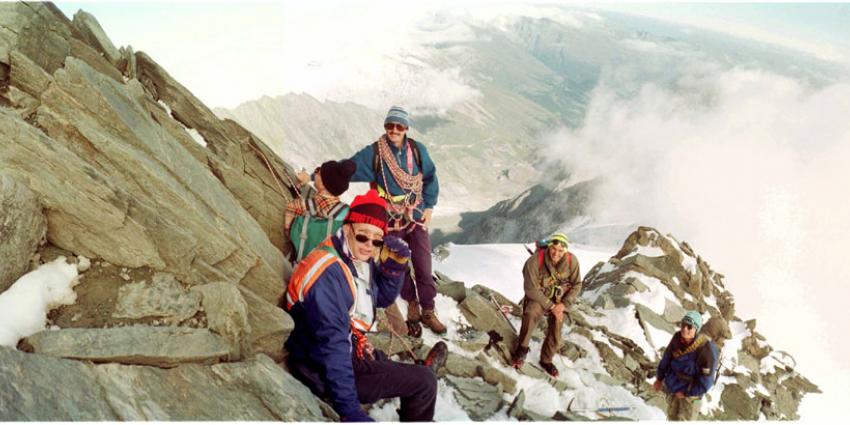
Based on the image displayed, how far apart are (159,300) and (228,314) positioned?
85 centimetres

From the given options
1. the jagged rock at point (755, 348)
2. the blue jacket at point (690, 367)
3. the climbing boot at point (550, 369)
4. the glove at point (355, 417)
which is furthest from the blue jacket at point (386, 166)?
the jagged rock at point (755, 348)

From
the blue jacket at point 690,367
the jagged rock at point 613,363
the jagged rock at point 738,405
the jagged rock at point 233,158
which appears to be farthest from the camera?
the jagged rock at point 738,405

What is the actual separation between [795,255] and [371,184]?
22250cm

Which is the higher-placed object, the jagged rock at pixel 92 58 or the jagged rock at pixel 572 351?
the jagged rock at pixel 92 58

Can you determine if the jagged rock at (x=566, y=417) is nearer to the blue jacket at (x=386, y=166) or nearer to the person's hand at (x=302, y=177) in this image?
the blue jacket at (x=386, y=166)

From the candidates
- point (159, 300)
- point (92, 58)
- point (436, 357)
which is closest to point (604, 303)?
point (436, 357)

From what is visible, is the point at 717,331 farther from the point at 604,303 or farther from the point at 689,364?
the point at 689,364

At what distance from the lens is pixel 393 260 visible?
22.8 ft

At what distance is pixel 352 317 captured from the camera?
22.2 ft

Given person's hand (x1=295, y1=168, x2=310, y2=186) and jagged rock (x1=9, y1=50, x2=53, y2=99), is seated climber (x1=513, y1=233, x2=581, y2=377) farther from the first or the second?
jagged rock (x1=9, y1=50, x2=53, y2=99)

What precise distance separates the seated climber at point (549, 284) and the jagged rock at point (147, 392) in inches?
309

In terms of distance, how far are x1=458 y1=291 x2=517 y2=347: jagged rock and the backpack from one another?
700cm

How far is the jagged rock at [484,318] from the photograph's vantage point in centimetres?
1409

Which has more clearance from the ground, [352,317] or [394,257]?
[394,257]
